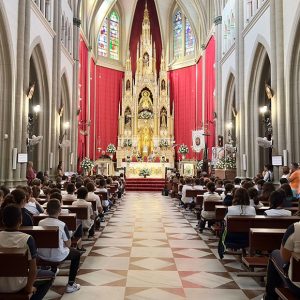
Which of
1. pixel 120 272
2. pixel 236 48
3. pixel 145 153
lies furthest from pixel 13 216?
pixel 145 153

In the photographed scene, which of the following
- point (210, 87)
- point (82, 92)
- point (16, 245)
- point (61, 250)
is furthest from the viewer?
point (82, 92)

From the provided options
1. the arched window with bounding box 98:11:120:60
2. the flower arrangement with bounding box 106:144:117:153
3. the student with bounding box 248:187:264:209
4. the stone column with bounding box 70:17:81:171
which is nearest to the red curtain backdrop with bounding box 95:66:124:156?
the arched window with bounding box 98:11:120:60

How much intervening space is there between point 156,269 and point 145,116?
27235 millimetres

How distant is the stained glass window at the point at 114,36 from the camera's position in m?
35.7

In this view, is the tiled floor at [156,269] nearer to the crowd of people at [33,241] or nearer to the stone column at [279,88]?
the crowd of people at [33,241]

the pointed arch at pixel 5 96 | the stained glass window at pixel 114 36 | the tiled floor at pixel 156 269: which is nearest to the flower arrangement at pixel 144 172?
the stained glass window at pixel 114 36

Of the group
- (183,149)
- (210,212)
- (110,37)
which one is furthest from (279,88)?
(110,37)

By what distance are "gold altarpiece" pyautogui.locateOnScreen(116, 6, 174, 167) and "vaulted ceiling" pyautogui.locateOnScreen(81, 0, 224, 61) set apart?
390 cm

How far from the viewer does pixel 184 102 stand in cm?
3441

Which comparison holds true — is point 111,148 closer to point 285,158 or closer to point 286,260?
point 285,158

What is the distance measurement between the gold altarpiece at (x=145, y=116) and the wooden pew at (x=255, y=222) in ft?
87.0

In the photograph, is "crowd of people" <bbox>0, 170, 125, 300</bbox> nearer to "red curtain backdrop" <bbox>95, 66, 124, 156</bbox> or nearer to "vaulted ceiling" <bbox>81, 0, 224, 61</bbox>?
"vaulted ceiling" <bbox>81, 0, 224, 61</bbox>

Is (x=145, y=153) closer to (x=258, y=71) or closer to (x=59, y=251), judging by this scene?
(x=258, y=71)

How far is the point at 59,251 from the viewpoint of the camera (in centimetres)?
509
